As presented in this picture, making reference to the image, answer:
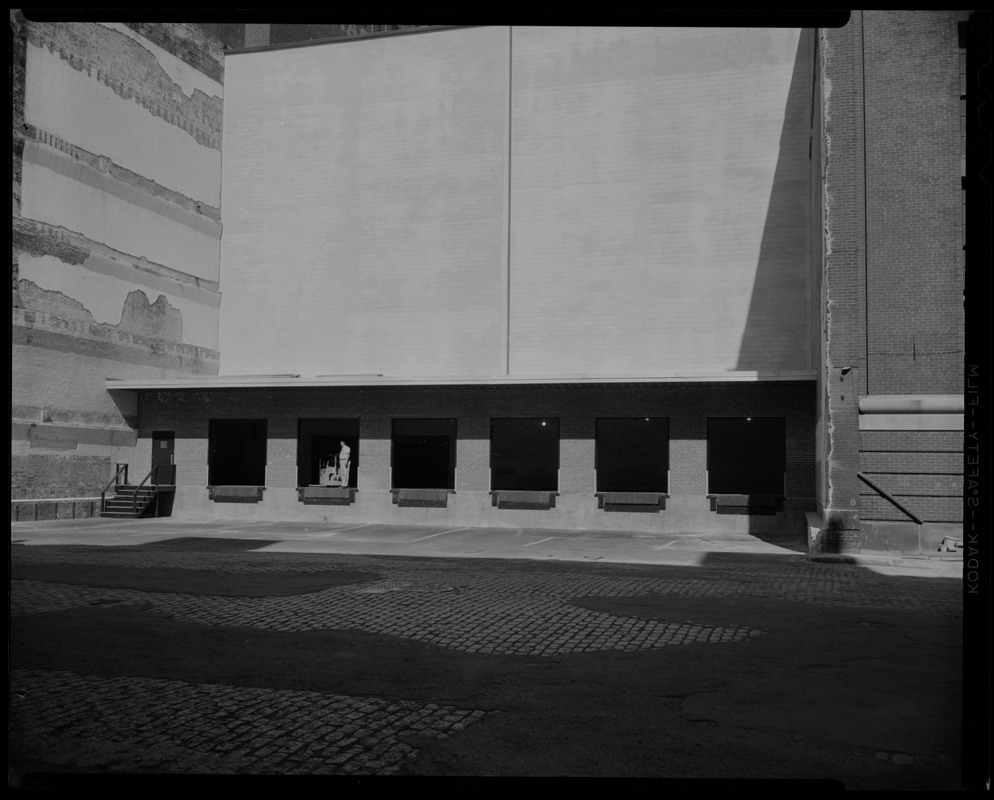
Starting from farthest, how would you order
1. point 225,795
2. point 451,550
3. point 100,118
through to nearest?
point 100,118 < point 451,550 < point 225,795

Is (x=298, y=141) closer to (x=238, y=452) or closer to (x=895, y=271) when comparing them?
(x=238, y=452)

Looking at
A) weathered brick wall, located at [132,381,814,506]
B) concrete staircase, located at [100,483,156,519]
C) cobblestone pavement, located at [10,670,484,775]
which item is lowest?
concrete staircase, located at [100,483,156,519]

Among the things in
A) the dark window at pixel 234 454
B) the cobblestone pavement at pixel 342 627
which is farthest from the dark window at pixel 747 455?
the dark window at pixel 234 454

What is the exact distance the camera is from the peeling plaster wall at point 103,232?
26406 millimetres

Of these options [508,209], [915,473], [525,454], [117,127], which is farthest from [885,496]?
[117,127]

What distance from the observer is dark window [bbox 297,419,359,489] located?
2920cm

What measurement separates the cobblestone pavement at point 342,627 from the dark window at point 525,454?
10657mm

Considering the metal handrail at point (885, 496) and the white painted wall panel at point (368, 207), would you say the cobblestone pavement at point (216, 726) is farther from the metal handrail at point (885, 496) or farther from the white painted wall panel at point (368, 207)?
the white painted wall panel at point (368, 207)

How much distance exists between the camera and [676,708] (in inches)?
262

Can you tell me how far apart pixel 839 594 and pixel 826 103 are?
1148 centimetres

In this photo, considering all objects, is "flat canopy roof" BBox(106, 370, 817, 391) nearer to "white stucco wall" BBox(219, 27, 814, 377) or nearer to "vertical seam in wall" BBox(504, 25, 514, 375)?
"white stucco wall" BBox(219, 27, 814, 377)

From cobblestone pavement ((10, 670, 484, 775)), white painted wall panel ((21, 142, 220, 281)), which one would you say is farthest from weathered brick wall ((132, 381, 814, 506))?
cobblestone pavement ((10, 670, 484, 775))

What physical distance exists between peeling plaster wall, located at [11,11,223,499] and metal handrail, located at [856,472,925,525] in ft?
69.5

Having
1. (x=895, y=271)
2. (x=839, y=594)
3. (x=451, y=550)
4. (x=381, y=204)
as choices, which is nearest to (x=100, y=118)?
(x=381, y=204)
